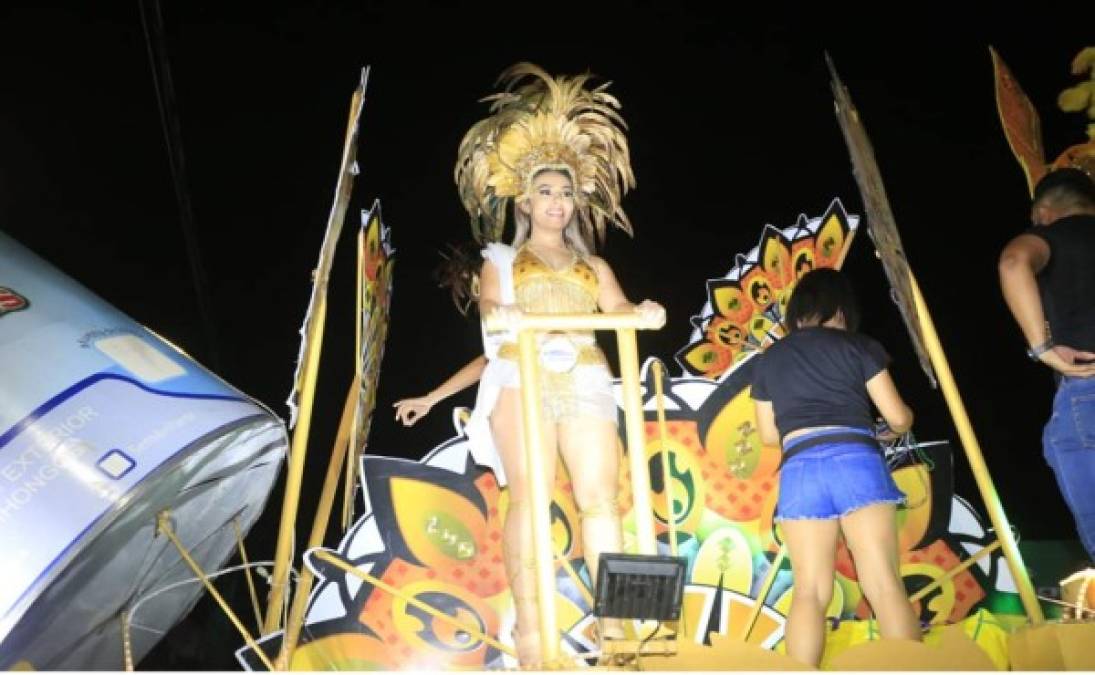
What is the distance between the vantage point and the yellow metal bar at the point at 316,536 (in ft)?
11.2

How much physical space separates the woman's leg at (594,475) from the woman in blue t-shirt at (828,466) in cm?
48

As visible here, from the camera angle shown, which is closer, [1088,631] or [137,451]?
[1088,631]

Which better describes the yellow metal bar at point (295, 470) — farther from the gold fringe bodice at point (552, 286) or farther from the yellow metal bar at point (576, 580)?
the yellow metal bar at point (576, 580)

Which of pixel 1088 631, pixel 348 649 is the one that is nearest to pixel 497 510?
pixel 348 649

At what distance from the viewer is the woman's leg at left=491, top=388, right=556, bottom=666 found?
299 cm

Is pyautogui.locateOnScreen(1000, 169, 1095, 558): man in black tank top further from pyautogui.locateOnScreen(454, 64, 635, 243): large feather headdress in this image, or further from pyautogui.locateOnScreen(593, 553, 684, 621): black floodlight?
pyautogui.locateOnScreen(454, 64, 635, 243): large feather headdress

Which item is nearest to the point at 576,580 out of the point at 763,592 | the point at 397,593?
the point at 397,593

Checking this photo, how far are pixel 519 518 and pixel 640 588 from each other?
0.98 m

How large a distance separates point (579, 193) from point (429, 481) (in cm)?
114

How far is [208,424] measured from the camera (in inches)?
116

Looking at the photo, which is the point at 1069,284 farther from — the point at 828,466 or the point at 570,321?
the point at 570,321

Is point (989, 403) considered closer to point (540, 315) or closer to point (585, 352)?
point (585, 352)

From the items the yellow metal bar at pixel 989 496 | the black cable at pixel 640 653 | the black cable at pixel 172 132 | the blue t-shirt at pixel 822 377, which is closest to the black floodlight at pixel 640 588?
the black cable at pixel 640 653

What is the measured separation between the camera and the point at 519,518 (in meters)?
3.17
